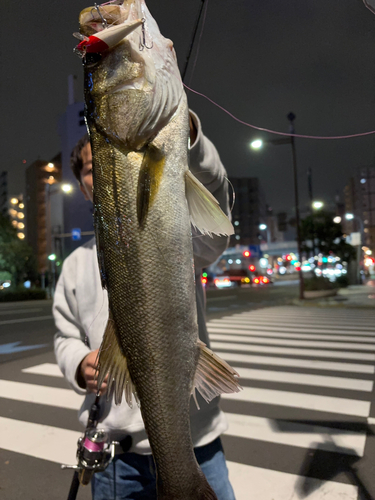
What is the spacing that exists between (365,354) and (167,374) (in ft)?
27.2

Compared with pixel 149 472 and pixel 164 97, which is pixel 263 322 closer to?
pixel 149 472

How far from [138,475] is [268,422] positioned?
3.33 metres

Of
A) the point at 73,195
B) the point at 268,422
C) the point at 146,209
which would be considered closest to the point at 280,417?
the point at 268,422

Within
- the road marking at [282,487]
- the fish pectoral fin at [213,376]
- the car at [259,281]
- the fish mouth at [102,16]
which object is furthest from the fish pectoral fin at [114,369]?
the car at [259,281]

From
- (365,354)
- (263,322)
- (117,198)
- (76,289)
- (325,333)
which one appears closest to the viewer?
(117,198)

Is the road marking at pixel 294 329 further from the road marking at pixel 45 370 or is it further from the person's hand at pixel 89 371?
the person's hand at pixel 89 371

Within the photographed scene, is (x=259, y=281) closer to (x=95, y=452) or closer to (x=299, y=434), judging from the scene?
(x=299, y=434)

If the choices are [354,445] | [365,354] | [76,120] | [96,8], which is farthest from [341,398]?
[76,120]

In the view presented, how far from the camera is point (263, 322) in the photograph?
1298cm

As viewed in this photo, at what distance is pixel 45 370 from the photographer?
22.7 feet

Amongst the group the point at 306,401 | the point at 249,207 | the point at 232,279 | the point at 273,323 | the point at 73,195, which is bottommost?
the point at 232,279

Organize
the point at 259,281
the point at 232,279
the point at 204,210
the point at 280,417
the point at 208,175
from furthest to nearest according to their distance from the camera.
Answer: the point at 259,281 → the point at 232,279 → the point at 280,417 → the point at 208,175 → the point at 204,210

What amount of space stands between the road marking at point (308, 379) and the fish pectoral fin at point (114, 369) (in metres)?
5.60

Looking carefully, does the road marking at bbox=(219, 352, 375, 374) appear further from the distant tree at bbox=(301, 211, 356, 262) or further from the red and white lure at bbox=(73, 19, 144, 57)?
the distant tree at bbox=(301, 211, 356, 262)
